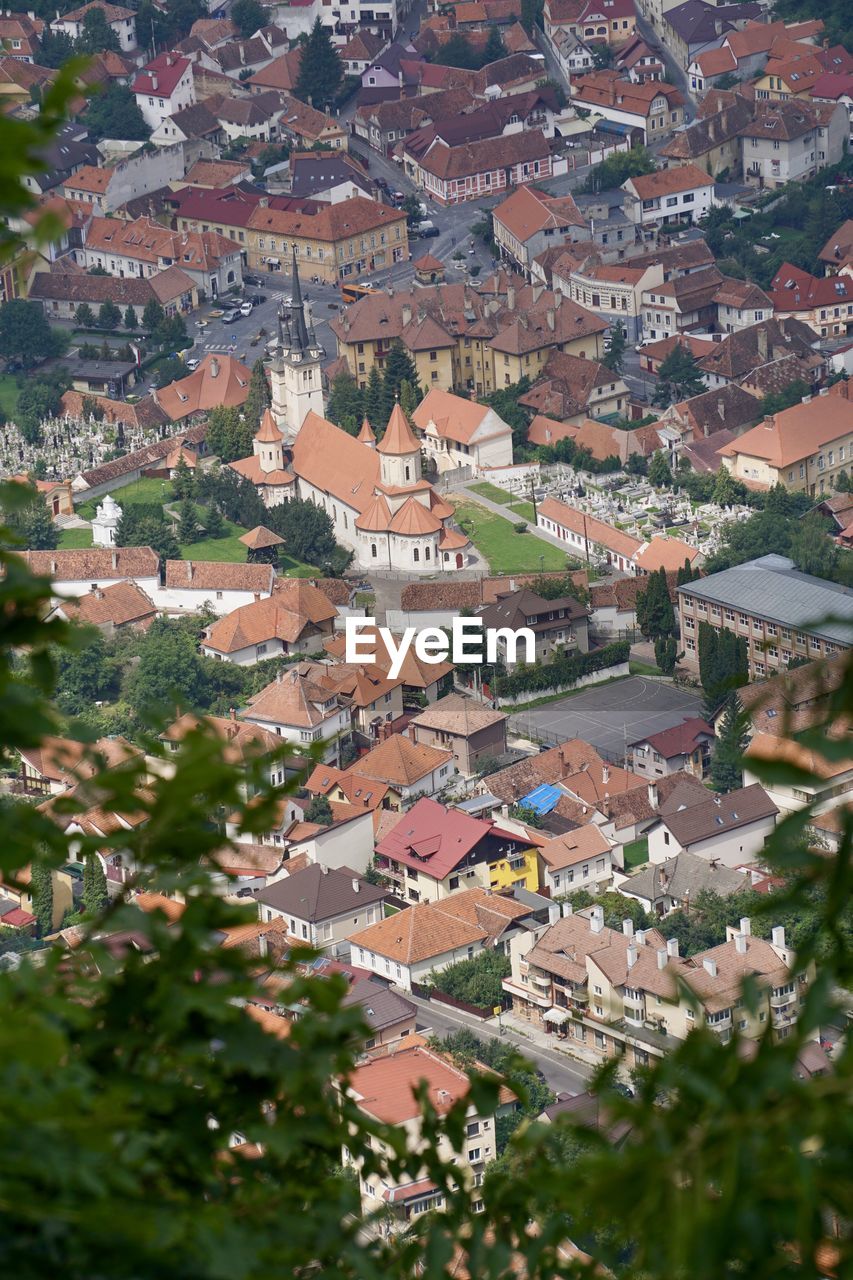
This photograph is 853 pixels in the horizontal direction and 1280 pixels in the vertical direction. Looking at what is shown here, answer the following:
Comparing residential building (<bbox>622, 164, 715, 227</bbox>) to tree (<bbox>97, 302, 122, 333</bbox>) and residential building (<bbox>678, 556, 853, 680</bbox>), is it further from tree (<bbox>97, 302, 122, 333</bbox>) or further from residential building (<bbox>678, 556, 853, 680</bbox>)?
residential building (<bbox>678, 556, 853, 680</bbox>)

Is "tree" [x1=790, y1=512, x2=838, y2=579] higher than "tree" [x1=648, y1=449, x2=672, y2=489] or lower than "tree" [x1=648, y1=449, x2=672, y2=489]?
higher

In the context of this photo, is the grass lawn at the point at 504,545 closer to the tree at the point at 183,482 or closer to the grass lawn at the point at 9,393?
the tree at the point at 183,482

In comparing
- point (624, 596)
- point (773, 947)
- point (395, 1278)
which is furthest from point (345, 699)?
point (395, 1278)

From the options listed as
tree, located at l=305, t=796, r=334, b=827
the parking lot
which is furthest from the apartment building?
the parking lot

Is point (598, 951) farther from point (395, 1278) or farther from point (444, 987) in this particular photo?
point (395, 1278)

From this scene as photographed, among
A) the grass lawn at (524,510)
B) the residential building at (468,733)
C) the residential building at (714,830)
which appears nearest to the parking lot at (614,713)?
the residential building at (468,733)

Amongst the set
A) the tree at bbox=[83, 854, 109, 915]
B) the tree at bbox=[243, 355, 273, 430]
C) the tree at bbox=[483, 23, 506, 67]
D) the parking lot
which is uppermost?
the tree at bbox=[483, 23, 506, 67]

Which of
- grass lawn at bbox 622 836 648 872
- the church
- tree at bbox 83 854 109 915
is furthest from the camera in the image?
the church
